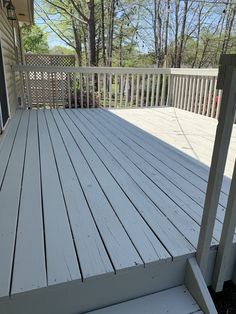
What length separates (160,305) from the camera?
4.09 feet

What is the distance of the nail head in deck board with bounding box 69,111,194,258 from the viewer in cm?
137

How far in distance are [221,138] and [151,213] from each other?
0.77 m

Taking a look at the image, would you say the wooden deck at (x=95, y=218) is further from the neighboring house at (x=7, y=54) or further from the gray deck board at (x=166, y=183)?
the neighboring house at (x=7, y=54)

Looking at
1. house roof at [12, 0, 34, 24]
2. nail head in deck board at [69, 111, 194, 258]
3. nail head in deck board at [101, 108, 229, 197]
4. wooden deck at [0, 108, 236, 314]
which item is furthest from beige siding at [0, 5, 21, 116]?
nail head in deck board at [69, 111, 194, 258]

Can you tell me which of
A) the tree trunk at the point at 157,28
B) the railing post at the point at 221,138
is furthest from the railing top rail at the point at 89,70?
the tree trunk at the point at 157,28

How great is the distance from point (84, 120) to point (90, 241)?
3.33m

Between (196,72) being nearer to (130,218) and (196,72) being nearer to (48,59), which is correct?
(130,218)

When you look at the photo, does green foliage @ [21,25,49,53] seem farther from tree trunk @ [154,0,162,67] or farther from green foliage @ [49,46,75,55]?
tree trunk @ [154,0,162,67]

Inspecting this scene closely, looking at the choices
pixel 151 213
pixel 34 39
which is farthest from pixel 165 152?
pixel 34 39

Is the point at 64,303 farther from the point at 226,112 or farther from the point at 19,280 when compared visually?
the point at 226,112

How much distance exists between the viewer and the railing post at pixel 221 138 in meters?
1.02

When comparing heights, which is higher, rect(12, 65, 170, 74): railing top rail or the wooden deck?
rect(12, 65, 170, 74): railing top rail

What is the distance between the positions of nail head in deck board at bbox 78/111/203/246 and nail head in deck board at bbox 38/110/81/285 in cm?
63

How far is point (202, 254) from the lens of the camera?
1305 millimetres
